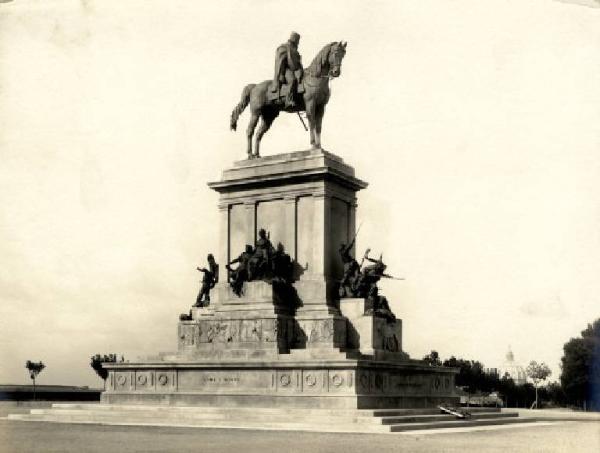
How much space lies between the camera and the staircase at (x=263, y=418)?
2755 cm

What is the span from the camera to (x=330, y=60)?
37969 mm

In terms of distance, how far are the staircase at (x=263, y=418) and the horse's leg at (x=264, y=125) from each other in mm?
11914

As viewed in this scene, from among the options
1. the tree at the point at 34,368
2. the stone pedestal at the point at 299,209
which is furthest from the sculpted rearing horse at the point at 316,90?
the tree at the point at 34,368

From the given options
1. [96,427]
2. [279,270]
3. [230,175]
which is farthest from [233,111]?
[96,427]

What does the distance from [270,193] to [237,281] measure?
3950 mm

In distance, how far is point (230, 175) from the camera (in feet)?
127

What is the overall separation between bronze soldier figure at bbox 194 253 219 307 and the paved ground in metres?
10.9

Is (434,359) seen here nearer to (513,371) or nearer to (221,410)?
(221,410)

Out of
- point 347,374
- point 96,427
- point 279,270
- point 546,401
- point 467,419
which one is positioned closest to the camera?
point 96,427

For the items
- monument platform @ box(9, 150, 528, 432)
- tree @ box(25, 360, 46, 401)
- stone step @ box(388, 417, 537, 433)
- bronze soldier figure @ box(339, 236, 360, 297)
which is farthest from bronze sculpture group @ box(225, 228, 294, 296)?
tree @ box(25, 360, 46, 401)

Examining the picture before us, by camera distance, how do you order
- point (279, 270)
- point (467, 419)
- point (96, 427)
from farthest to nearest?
point (279, 270)
point (467, 419)
point (96, 427)

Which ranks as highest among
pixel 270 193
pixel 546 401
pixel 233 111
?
pixel 233 111

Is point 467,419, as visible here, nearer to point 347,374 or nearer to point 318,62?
point 347,374

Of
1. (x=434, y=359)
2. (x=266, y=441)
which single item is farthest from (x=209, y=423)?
(x=434, y=359)
